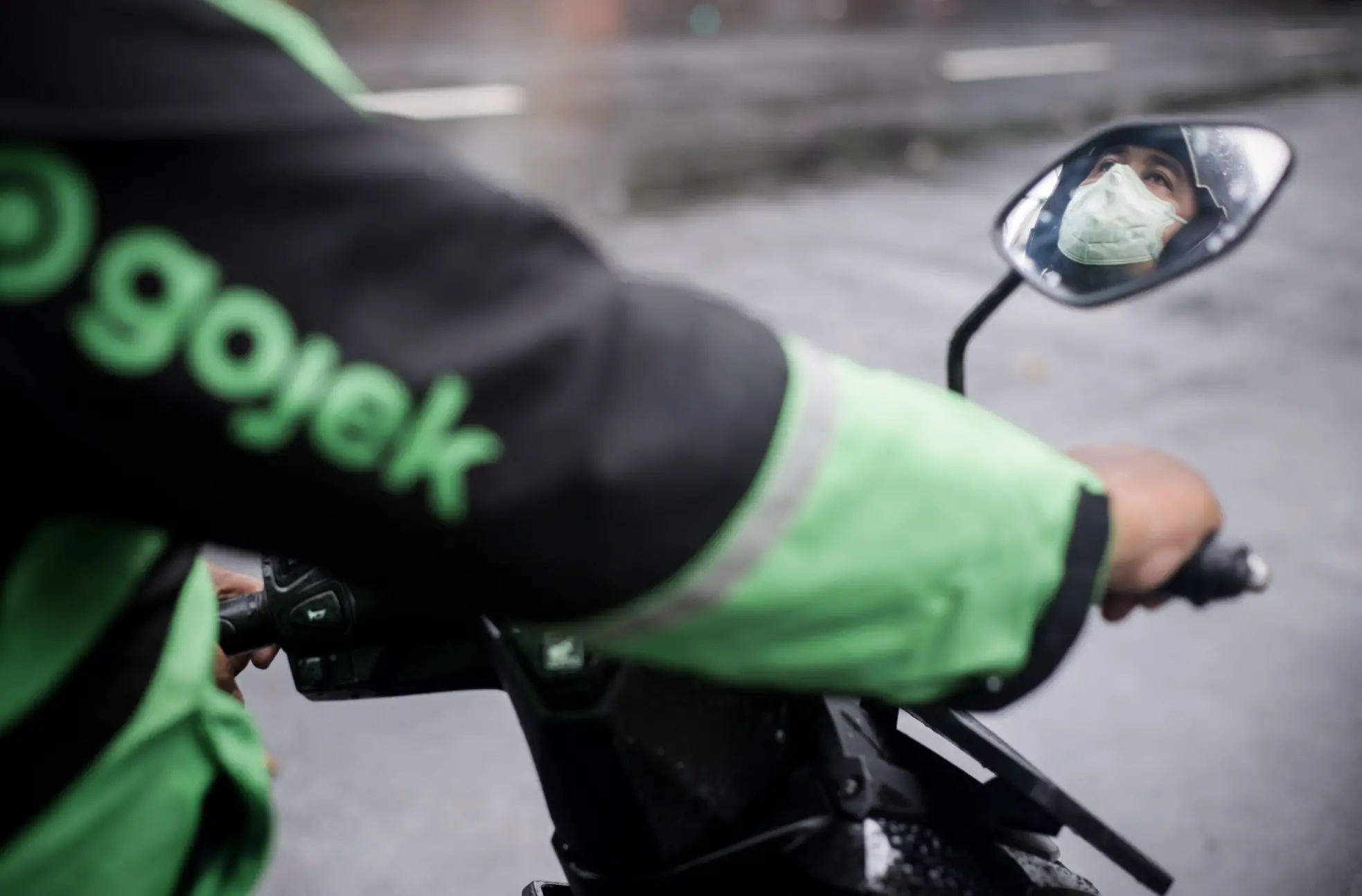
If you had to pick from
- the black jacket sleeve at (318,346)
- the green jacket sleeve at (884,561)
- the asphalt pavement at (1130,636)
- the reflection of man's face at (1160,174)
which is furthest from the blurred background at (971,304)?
the reflection of man's face at (1160,174)

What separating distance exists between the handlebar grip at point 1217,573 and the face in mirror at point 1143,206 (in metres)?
0.23

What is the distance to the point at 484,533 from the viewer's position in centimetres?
74

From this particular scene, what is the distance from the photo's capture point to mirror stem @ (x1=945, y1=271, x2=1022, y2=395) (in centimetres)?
120

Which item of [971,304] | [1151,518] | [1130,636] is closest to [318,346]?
[1151,518]

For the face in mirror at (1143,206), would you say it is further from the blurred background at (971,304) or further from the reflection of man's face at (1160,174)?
the blurred background at (971,304)

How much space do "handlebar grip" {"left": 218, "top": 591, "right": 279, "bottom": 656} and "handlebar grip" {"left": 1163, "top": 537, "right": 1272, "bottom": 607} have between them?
2.96ft

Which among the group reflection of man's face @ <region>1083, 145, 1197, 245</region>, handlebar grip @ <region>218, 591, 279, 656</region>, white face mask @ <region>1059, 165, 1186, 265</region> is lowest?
handlebar grip @ <region>218, 591, 279, 656</region>

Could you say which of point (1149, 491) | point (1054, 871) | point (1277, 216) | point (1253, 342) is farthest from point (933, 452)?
point (1277, 216)

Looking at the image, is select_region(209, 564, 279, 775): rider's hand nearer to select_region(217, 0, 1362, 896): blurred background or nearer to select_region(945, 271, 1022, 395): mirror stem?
select_region(217, 0, 1362, 896): blurred background

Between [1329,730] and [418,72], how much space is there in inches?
321

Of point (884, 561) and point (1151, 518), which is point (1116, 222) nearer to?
point (1151, 518)

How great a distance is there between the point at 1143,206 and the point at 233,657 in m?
1.06

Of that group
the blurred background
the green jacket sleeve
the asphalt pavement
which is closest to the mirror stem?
the green jacket sleeve

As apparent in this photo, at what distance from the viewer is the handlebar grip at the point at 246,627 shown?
4.50 ft
